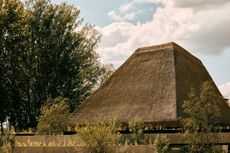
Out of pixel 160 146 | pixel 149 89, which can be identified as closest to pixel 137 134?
pixel 160 146

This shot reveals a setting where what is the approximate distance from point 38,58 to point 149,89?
22632mm

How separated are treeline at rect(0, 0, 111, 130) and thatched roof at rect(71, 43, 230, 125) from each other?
46.4 ft

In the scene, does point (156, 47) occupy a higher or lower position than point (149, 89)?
higher

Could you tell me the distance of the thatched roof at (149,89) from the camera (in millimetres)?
34634

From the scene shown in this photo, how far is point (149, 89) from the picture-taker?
1473 inches

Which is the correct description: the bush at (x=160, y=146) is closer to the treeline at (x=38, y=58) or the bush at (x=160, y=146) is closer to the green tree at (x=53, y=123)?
the green tree at (x=53, y=123)

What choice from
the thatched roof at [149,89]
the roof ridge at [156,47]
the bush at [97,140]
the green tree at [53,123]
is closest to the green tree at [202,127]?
the bush at [97,140]

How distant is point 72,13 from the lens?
198 ft

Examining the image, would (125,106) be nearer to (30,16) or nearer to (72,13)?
(30,16)

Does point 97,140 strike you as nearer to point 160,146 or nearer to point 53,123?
point 160,146

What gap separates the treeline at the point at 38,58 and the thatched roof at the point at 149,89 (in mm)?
14155

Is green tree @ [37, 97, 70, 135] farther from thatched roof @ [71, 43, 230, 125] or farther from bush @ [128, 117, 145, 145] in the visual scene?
bush @ [128, 117, 145, 145]

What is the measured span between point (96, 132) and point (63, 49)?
123ft

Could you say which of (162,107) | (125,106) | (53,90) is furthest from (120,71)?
(53,90)
